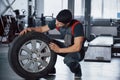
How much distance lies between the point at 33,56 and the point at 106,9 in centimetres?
1020

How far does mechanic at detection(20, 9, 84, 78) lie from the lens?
4203 millimetres

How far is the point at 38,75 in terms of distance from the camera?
4480 mm

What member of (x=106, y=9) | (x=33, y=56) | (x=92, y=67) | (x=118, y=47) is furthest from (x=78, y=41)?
(x=106, y=9)

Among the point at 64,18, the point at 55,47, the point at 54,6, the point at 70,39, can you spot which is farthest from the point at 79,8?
the point at 64,18

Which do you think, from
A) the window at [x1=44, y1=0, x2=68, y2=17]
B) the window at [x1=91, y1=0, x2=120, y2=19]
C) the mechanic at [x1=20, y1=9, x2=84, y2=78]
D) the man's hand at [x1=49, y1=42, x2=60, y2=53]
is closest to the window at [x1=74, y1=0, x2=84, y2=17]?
the window at [x1=44, y1=0, x2=68, y2=17]

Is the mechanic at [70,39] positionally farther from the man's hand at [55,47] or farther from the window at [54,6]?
the window at [54,6]

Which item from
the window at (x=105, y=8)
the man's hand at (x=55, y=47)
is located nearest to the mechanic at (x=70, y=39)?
the man's hand at (x=55, y=47)

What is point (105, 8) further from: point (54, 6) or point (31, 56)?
point (31, 56)

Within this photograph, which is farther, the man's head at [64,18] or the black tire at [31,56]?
the black tire at [31,56]

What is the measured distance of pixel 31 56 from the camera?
4508 millimetres

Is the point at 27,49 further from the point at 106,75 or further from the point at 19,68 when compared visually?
the point at 106,75

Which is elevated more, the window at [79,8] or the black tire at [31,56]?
the window at [79,8]

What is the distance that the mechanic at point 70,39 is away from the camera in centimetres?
420

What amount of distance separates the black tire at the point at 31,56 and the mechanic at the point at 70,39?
5.9 inches
